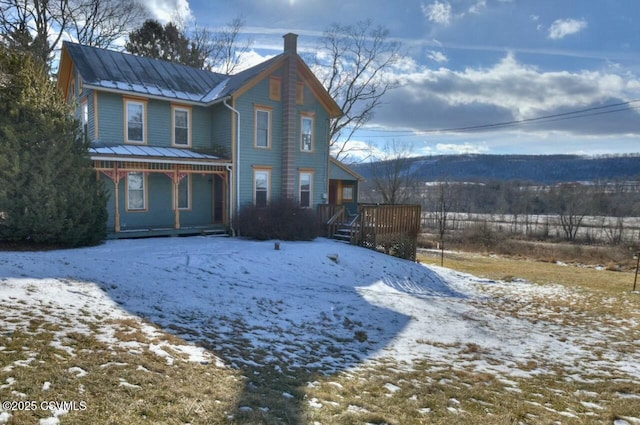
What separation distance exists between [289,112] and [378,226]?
6410 mm

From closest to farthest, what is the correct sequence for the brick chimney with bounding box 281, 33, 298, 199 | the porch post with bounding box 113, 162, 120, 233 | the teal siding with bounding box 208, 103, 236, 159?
the porch post with bounding box 113, 162, 120, 233 < the teal siding with bounding box 208, 103, 236, 159 < the brick chimney with bounding box 281, 33, 298, 199

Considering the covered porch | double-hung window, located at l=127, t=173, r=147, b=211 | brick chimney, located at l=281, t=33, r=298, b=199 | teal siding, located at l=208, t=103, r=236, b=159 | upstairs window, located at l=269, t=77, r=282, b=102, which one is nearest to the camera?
the covered porch

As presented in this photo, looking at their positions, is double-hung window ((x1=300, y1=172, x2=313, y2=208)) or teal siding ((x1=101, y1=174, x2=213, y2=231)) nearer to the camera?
teal siding ((x1=101, y1=174, x2=213, y2=231))

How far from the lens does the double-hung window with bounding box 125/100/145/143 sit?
579 inches

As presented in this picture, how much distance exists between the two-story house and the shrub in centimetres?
125

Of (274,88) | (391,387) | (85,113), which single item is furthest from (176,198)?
(391,387)

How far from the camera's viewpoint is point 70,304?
19.8ft

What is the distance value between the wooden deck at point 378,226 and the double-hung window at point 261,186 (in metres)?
2.55

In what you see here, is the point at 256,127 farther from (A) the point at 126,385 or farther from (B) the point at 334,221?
(A) the point at 126,385

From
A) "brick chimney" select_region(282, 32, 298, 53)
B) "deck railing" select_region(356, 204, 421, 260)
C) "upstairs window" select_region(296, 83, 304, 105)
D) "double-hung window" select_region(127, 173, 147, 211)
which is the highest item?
"brick chimney" select_region(282, 32, 298, 53)

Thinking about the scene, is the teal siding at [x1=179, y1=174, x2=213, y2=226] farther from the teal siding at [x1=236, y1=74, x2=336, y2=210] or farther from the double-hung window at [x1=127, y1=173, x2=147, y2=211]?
the teal siding at [x1=236, y1=74, x2=336, y2=210]

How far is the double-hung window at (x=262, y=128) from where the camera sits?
16.6 meters

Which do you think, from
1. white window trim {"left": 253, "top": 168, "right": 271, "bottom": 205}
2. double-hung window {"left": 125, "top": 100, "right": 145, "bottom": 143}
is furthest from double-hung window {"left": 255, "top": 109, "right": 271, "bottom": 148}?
double-hung window {"left": 125, "top": 100, "right": 145, "bottom": 143}

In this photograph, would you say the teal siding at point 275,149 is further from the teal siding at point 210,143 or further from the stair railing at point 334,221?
the stair railing at point 334,221
